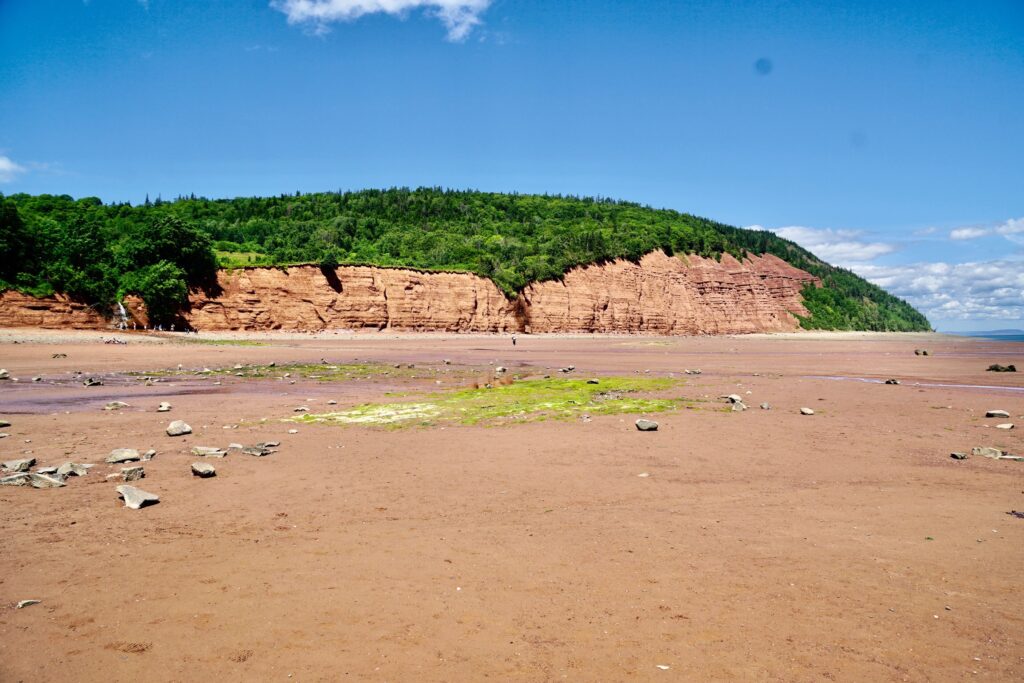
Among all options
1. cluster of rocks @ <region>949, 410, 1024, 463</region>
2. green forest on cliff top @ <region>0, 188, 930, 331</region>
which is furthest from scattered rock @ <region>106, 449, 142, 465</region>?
green forest on cliff top @ <region>0, 188, 930, 331</region>

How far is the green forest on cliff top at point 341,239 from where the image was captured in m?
49.5

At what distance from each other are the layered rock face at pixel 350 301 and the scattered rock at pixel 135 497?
5491 cm

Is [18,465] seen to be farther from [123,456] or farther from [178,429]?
[178,429]

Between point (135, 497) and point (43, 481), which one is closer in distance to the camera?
point (135, 497)

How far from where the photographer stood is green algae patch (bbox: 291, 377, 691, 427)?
12.8 metres

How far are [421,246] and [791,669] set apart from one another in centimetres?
7948

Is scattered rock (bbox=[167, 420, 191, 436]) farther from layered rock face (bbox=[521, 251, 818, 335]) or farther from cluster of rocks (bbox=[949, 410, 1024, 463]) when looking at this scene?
layered rock face (bbox=[521, 251, 818, 335])

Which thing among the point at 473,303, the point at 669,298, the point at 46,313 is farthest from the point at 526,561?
the point at 669,298

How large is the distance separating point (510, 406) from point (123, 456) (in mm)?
8348

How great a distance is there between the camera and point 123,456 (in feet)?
28.1

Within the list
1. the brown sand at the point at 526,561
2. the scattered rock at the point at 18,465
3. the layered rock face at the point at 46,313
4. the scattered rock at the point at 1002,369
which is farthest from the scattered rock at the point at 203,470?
the layered rock face at the point at 46,313

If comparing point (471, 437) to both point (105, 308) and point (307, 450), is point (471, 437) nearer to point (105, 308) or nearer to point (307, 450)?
point (307, 450)

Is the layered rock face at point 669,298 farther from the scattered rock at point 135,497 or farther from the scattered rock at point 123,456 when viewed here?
the scattered rock at point 135,497

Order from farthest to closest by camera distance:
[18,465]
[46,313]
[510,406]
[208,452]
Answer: [46,313] → [510,406] → [208,452] → [18,465]
